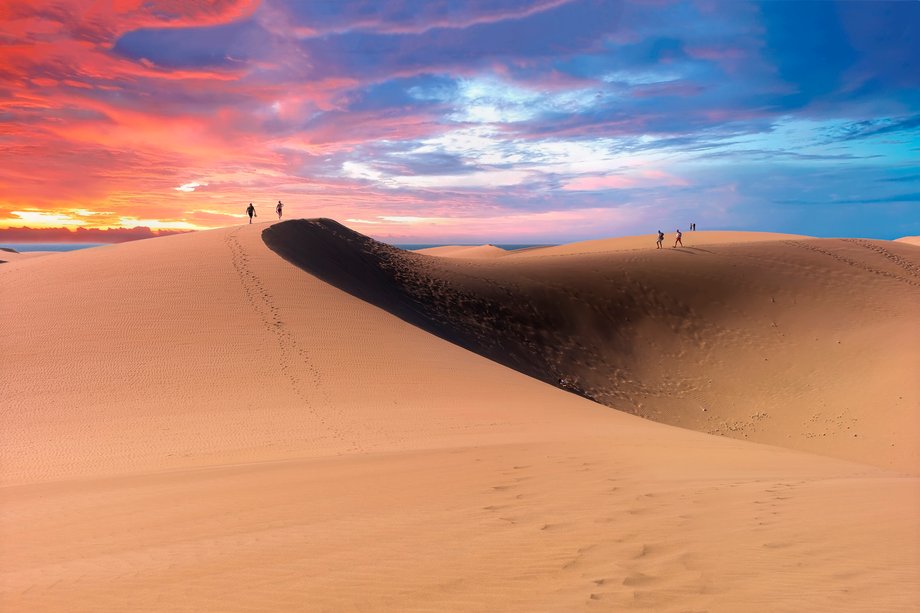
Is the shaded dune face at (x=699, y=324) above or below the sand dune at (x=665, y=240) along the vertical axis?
below

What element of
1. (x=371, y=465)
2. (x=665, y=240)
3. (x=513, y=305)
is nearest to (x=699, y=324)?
(x=513, y=305)

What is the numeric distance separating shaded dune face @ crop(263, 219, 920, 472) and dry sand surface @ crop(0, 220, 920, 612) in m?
0.27

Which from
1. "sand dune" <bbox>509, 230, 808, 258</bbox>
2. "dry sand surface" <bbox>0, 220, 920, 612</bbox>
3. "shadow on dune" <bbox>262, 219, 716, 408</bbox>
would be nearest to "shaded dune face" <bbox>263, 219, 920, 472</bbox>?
"shadow on dune" <bbox>262, 219, 716, 408</bbox>

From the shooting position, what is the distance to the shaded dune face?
1867cm

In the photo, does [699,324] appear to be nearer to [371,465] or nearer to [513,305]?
[513,305]

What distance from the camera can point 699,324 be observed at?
27.0 m

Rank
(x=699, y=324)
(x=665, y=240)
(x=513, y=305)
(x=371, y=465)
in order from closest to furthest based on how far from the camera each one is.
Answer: (x=371, y=465)
(x=513, y=305)
(x=699, y=324)
(x=665, y=240)

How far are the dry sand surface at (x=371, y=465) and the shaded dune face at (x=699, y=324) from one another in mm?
269

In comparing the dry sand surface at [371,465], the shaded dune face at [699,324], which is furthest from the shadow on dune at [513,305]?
the dry sand surface at [371,465]

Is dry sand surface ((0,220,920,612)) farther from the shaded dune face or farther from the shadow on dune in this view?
the shadow on dune

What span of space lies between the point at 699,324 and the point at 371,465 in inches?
922

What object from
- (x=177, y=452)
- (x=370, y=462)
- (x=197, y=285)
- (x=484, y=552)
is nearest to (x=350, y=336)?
(x=197, y=285)

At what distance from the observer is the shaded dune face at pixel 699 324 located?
18.7m

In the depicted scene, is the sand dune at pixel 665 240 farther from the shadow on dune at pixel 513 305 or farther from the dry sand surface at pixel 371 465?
the dry sand surface at pixel 371 465
